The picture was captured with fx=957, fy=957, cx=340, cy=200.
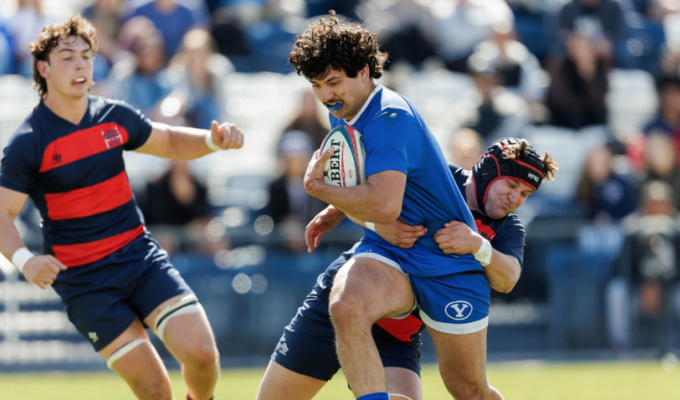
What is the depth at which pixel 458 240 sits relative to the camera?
5227 millimetres

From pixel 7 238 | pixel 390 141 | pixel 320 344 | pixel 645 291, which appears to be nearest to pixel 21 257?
pixel 7 238

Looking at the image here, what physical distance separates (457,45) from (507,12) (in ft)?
3.69

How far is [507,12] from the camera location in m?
14.7

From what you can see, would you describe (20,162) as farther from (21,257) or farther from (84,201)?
(21,257)

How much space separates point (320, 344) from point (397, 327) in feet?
1.55

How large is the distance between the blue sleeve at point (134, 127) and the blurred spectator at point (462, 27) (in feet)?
27.7

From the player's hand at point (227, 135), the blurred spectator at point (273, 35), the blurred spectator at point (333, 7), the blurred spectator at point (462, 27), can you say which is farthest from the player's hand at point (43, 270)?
the blurred spectator at point (333, 7)

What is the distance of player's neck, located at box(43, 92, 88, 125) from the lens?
6176 mm

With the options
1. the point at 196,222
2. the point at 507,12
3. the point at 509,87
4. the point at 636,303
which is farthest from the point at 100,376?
the point at 507,12

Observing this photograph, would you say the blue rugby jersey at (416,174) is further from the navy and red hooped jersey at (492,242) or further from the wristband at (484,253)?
the navy and red hooped jersey at (492,242)

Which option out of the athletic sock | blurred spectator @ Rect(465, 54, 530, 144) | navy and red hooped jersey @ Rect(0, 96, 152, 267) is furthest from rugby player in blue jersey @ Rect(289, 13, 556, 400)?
blurred spectator @ Rect(465, 54, 530, 144)

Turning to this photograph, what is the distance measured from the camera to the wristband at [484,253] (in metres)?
5.31

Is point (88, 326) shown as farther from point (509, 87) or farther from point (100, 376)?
point (509, 87)

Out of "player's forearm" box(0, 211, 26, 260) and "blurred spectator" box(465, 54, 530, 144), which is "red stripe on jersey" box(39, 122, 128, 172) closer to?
"player's forearm" box(0, 211, 26, 260)
